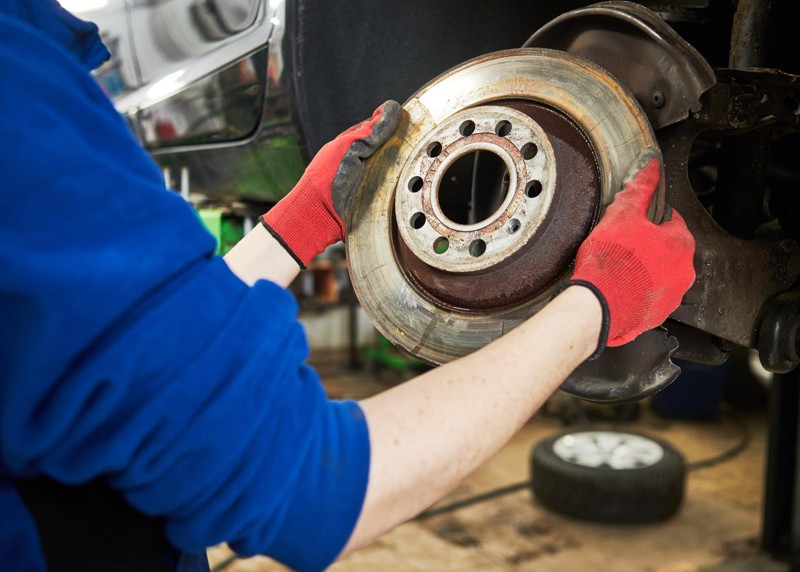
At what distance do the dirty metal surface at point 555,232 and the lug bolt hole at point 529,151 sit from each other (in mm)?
17

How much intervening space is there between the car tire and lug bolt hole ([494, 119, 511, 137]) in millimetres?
2291

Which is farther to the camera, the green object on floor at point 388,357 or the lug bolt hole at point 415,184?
the green object on floor at point 388,357

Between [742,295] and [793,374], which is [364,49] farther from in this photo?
[793,374]

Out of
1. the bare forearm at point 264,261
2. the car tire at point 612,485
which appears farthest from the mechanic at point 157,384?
the car tire at point 612,485

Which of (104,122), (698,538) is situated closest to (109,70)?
(104,122)

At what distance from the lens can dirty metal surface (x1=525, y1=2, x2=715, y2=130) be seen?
0.69m

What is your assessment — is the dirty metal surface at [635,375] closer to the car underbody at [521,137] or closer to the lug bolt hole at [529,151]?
the car underbody at [521,137]

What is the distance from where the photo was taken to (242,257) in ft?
2.90

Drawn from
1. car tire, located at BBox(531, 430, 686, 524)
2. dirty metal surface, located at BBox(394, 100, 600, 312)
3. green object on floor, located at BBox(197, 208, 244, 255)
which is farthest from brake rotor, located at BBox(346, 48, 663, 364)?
car tire, located at BBox(531, 430, 686, 524)

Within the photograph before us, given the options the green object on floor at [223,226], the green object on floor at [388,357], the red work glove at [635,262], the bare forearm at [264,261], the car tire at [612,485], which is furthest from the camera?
the green object on floor at [388,357]

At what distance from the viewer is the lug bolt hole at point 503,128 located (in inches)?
29.2

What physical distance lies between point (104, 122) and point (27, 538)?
284 mm

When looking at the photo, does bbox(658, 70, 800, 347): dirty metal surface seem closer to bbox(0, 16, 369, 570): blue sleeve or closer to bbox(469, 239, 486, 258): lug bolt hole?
bbox(469, 239, 486, 258): lug bolt hole

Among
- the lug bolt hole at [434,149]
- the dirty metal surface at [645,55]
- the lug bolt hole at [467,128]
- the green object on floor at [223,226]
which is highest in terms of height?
the dirty metal surface at [645,55]
